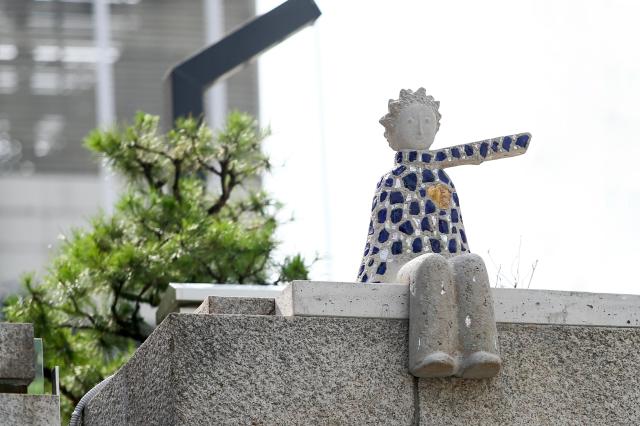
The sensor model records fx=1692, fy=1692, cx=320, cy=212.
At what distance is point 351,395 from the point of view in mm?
6160

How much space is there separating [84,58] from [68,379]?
33595mm

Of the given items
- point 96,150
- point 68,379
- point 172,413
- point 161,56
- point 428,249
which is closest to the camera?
point 172,413

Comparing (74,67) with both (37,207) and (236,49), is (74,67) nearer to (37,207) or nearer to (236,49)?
(37,207)

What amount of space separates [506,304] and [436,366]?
18.0 inches

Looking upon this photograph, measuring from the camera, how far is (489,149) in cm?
692

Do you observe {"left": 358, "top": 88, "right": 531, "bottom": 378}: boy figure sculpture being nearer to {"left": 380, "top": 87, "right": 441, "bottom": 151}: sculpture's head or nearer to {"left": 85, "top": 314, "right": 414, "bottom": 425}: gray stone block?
{"left": 380, "top": 87, "right": 441, "bottom": 151}: sculpture's head

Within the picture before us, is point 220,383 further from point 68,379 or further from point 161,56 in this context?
point 161,56

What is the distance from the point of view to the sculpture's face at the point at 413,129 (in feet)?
23.3

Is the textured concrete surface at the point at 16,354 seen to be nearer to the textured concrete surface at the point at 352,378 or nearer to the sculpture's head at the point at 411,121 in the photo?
the textured concrete surface at the point at 352,378

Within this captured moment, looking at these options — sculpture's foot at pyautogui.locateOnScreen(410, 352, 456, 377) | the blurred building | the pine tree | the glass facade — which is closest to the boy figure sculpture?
sculpture's foot at pyautogui.locateOnScreen(410, 352, 456, 377)

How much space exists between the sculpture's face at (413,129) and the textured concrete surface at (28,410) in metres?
1.84

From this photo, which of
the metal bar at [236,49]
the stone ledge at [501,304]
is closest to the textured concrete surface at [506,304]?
the stone ledge at [501,304]

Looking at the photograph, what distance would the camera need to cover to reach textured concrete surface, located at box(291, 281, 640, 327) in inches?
244

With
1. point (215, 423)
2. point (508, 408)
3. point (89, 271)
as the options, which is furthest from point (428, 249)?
point (89, 271)
